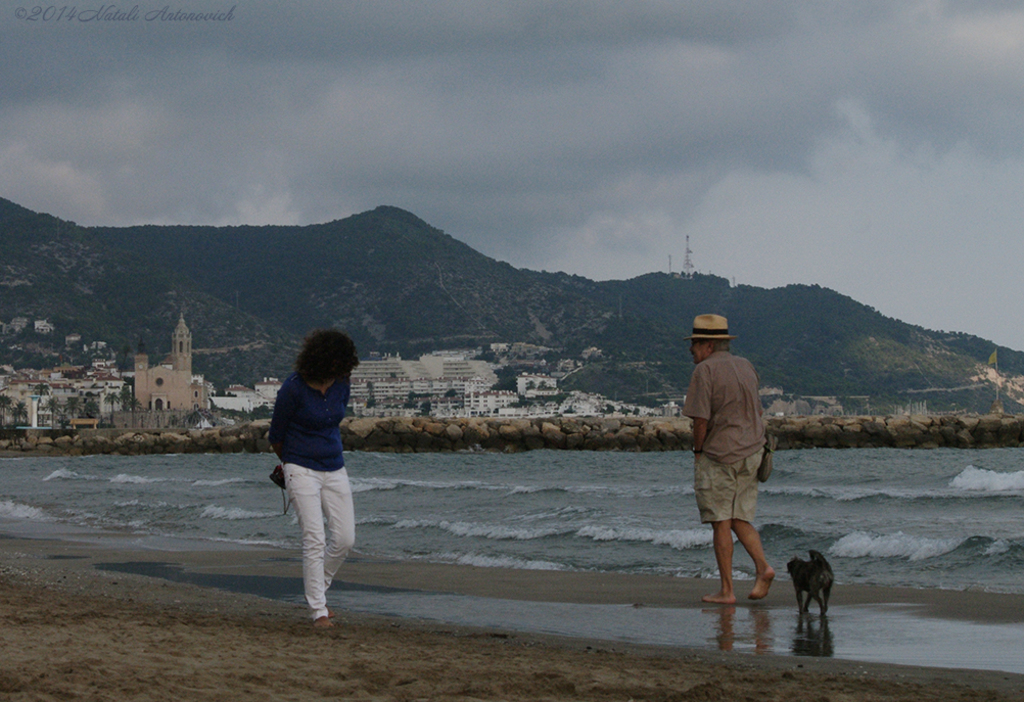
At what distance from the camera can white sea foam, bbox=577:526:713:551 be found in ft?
31.5

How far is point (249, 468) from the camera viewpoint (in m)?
34.1

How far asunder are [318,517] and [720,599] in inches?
87.3

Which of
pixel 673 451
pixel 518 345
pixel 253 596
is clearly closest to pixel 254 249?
pixel 518 345

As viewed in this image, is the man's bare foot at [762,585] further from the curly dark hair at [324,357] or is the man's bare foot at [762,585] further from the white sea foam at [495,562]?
the white sea foam at [495,562]

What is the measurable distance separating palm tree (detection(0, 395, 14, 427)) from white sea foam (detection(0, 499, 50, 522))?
89.5 m

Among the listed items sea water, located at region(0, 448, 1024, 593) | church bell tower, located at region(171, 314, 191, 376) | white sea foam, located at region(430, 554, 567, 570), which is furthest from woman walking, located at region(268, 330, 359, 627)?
church bell tower, located at region(171, 314, 191, 376)

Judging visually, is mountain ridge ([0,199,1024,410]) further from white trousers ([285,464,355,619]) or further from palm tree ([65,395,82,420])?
white trousers ([285,464,355,619])

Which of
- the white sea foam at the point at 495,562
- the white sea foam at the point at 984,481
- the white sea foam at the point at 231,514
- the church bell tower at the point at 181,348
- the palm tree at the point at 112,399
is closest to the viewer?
the white sea foam at the point at 495,562

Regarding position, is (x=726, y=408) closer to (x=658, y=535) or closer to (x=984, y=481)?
(x=658, y=535)

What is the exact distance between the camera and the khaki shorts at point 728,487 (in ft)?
20.1

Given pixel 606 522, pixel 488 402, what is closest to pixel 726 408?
pixel 606 522

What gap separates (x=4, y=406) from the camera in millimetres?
101062

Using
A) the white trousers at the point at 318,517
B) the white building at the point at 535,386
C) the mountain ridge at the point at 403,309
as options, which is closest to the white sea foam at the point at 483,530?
the white trousers at the point at 318,517

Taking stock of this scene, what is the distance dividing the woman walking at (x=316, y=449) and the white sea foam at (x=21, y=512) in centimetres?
1035
